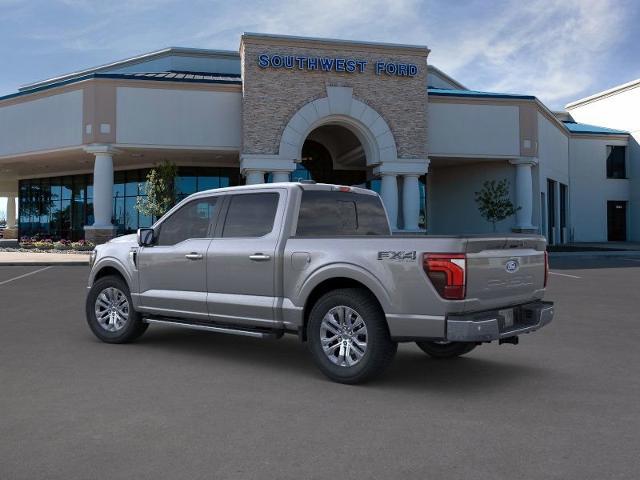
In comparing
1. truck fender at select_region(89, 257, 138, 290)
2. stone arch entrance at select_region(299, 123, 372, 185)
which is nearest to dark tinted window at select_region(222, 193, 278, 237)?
truck fender at select_region(89, 257, 138, 290)

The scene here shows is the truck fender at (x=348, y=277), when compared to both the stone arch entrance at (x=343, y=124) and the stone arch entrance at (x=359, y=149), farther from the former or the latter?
the stone arch entrance at (x=343, y=124)

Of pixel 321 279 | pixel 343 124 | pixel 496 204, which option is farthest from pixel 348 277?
pixel 496 204

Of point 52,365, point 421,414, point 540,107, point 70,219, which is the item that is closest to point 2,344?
point 52,365

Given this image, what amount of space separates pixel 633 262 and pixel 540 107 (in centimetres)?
1240

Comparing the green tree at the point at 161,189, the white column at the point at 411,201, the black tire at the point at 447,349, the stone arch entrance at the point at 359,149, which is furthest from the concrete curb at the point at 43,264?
the black tire at the point at 447,349

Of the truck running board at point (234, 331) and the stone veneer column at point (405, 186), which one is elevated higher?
the stone veneer column at point (405, 186)

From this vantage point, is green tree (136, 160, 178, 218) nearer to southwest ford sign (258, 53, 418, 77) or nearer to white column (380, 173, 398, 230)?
southwest ford sign (258, 53, 418, 77)

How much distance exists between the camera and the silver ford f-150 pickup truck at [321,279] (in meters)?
5.49

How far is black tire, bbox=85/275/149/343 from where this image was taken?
7922 mm

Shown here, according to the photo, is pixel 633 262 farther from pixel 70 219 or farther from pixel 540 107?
pixel 70 219

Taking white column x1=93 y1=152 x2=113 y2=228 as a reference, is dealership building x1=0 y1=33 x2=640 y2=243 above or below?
above

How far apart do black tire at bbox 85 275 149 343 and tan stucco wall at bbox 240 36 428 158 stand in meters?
20.6

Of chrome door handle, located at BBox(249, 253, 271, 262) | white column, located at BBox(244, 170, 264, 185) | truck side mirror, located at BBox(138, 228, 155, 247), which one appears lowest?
chrome door handle, located at BBox(249, 253, 271, 262)

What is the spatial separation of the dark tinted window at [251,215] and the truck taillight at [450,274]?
2.06 meters
